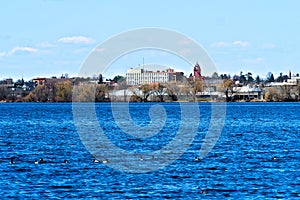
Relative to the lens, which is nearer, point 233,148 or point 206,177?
point 206,177

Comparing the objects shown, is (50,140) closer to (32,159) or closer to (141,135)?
(141,135)

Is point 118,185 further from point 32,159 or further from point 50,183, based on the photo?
point 32,159

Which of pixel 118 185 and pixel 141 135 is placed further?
pixel 141 135

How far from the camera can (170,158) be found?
4328cm

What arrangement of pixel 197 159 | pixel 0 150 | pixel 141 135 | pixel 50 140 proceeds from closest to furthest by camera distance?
pixel 197 159, pixel 0 150, pixel 50 140, pixel 141 135

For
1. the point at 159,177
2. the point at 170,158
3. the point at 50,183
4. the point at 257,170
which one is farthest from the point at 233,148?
the point at 50,183

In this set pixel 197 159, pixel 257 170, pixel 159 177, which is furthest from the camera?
pixel 197 159

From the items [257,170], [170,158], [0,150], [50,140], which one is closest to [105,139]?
[50,140]

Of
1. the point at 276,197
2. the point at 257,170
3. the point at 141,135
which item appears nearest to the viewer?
the point at 276,197

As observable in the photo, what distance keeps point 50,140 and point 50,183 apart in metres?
25.1

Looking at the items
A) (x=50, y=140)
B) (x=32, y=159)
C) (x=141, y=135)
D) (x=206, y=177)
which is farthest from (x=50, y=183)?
(x=141, y=135)

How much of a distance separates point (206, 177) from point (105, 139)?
997 inches

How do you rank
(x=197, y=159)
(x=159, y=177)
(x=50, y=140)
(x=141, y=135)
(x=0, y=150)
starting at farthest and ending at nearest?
(x=141, y=135) < (x=50, y=140) < (x=0, y=150) < (x=197, y=159) < (x=159, y=177)

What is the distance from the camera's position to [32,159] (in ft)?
141
